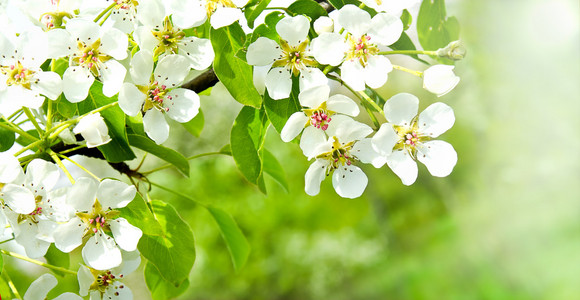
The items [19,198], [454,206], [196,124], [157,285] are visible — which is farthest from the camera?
[454,206]

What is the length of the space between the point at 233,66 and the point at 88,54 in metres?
0.16

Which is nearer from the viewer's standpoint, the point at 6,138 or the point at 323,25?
the point at 323,25

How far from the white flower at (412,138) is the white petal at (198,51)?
Result: 0.67 ft

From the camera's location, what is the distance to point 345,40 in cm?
65

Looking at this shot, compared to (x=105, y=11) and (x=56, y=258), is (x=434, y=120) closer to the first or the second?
(x=105, y=11)

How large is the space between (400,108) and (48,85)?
0.38 metres

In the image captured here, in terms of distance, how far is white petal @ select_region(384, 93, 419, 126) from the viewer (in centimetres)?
64

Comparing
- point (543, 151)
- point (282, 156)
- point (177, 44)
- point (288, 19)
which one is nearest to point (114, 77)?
point (177, 44)

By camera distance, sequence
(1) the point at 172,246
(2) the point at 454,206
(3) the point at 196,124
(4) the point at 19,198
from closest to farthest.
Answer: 1. (4) the point at 19,198
2. (1) the point at 172,246
3. (3) the point at 196,124
4. (2) the point at 454,206

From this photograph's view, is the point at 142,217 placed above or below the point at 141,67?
below

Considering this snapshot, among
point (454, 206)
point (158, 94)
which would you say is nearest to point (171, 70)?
point (158, 94)

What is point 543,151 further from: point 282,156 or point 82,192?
point 82,192

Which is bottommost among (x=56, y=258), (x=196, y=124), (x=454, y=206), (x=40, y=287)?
(x=40, y=287)

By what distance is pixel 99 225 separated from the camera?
630mm
